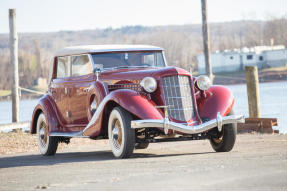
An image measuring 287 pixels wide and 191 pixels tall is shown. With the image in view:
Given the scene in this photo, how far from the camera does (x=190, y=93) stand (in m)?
10.6

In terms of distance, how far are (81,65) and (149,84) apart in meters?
2.31

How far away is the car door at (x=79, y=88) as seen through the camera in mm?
11578

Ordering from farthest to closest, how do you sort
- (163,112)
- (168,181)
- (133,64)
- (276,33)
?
(276,33), (133,64), (163,112), (168,181)

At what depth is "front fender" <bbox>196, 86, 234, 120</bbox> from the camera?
10.5 meters

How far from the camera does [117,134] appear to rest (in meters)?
10.3

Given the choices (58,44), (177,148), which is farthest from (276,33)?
(177,148)

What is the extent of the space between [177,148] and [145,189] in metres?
5.85

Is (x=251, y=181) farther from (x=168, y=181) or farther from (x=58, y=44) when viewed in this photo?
(x=58, y=44)

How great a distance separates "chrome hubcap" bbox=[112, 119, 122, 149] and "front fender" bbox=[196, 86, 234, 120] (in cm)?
144

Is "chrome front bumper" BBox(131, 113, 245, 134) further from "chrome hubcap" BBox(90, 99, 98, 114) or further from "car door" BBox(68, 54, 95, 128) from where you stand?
"car door" BBox(68, 54, 95, 128)

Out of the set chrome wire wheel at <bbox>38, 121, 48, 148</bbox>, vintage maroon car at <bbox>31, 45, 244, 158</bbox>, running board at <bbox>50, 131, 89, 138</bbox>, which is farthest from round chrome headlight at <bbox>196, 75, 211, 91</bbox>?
chrome wire wheel at <bbox>38, 121, 48, 148</bbox>

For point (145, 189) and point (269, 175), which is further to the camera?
point (269, 175)

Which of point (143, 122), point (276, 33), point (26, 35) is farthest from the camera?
point (26, 35)

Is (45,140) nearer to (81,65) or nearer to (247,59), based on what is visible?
(81,65)
